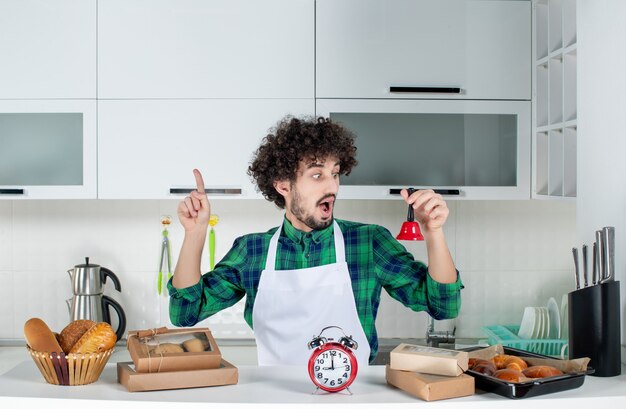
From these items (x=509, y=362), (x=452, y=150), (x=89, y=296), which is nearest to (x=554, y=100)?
(x=452, y=150)

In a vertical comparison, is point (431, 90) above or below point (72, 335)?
above

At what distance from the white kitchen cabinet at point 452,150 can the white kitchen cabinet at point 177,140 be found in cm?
34

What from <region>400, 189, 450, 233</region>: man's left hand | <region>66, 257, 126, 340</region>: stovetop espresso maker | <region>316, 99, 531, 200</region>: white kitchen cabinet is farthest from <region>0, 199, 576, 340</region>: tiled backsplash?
<region>400, 189, 450, 233</region>: man's left hand

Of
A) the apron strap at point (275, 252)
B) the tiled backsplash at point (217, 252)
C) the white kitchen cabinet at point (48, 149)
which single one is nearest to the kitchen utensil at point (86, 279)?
the tiled backsplash at point (217, 252)

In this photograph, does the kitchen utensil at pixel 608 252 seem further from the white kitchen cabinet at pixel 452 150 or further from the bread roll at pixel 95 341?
the bread roll at pixel 95 341

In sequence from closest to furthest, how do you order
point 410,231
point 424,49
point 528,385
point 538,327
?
point 528,385 < point 410,231 < point 424,49 < point 538,327

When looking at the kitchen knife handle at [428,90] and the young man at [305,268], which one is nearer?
the young man at [305,268]

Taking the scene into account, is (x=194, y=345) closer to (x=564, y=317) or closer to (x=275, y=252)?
(x=275, y=252)

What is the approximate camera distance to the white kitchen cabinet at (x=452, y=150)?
289 centimetres

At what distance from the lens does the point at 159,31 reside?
9.32ft

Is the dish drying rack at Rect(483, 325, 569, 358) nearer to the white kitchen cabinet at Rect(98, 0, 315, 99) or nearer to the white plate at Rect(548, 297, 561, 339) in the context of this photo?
the white plate at Rect(548, 297, 561, 339)

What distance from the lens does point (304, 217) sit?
7.06 feet

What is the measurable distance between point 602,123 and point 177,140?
4.75 ft

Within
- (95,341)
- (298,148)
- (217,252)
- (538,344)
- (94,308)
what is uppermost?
(298,148)
